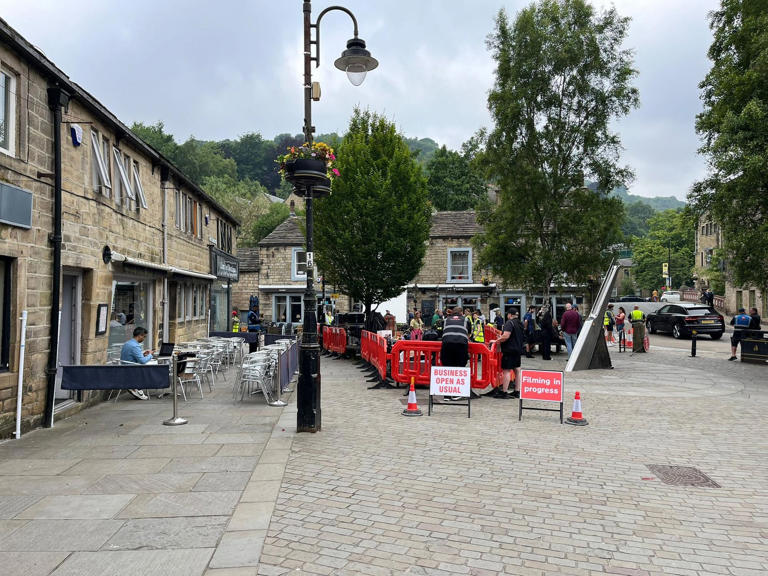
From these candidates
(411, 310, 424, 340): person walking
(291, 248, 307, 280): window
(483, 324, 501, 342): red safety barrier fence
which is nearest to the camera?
(483, 324, 501, 342): red safety barrier fence

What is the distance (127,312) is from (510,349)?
8.67 metres

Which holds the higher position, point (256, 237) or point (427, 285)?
point (256, 237)

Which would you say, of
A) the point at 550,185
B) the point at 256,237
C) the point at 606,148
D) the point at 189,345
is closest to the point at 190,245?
the point at 189,345

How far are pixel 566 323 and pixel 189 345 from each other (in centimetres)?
1140

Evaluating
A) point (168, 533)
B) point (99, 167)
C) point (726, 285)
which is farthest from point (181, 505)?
point (726, 285)

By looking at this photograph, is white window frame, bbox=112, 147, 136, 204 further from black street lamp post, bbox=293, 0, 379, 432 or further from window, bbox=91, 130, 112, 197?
black street lamp post, bbox=293, 0, 379, 432

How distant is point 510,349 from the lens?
435 inches

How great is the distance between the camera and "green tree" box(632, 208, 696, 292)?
66.9 meters

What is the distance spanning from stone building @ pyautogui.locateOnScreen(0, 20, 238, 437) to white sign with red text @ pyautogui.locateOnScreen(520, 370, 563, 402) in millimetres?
7378

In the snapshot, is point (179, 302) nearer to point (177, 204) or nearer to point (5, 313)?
point (177, 204)

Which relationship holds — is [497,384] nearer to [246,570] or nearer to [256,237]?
[246,570]

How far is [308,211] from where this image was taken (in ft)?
26.4

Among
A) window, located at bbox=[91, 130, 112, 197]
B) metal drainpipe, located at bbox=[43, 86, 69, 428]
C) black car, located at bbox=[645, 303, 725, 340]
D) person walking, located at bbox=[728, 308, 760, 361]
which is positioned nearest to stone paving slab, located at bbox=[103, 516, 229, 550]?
metal drainpipe, located at bbox=[43, 86, 69, 428]

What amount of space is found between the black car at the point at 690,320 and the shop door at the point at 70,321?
24977 mm
